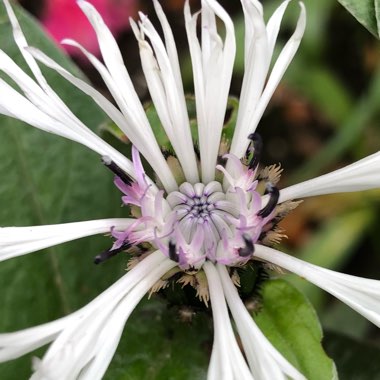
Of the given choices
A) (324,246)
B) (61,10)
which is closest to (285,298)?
(324,246)

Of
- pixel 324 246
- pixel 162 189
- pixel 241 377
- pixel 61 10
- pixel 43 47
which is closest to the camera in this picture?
pixel 241 377

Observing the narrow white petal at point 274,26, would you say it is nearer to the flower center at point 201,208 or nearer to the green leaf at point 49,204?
the flower center at point 201,208

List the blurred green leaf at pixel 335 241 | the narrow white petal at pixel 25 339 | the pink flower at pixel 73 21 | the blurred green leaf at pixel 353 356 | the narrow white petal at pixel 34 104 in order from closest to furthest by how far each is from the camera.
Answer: the narrow white petal at pixel 25 339 < the narrow white petal at pixel 34 104 < the blurred green leaf at pixel 353 356 < the blurred green leaf at pixel 335 241 < the pink flower at pixel 73 21

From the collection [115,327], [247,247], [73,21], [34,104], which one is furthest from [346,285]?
[73,21]

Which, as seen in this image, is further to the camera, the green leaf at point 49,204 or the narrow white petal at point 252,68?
the green leaf at point 49,204

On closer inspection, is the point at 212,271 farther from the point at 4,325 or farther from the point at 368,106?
the point at 368,106

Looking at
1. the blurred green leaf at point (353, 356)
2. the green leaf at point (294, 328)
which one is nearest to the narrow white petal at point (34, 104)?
the green leaf at point (294, 328)
